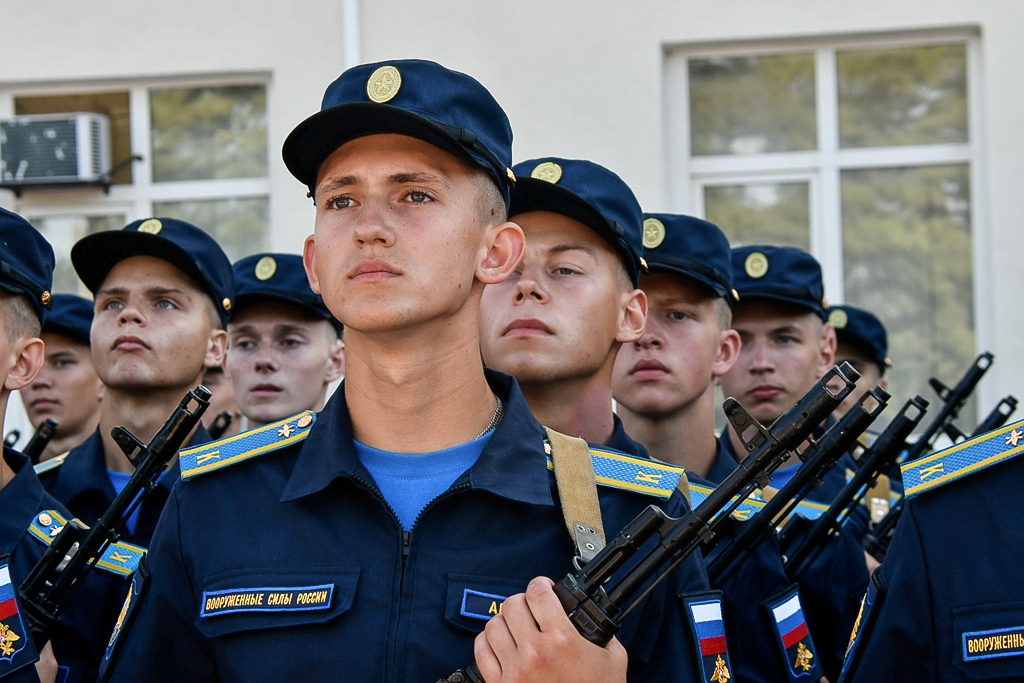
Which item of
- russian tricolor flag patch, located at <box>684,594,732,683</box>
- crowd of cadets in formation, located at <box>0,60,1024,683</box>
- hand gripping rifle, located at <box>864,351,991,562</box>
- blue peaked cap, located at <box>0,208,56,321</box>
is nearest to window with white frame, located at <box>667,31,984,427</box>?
hand gripping rifle, located at <box>864,351,991,562</box>

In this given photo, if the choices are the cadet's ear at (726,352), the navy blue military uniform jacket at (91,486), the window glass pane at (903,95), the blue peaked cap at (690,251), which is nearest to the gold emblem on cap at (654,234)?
the blue peaked cap at (690,251)

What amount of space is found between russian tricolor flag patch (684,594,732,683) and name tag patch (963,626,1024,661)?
18.9 inches

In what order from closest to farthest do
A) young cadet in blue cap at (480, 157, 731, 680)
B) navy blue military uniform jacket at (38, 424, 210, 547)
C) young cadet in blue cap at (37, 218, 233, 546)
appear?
1. young cadet in blue cap at (480, 157, 731, 680)
2. navy blue military uniform jacket at (38, 424, 210, 547)
3. young cadet in blue cap at (37, 218, 233, 546)

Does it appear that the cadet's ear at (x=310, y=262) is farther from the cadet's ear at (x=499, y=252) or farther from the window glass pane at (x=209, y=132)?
the window glass pane at (x=209, y=132)

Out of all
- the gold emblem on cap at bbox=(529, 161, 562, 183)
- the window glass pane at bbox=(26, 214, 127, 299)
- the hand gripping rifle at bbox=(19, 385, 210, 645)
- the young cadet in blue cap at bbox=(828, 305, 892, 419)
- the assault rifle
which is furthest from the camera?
the window glass pane at bbox=(26, 214, 127, 299)

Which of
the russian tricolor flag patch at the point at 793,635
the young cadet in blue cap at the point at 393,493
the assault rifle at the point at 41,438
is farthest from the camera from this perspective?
the assault rifle at the point at 41,438

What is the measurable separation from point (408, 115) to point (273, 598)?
97 cm

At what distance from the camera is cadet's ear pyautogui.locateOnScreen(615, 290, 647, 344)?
4.09 meters

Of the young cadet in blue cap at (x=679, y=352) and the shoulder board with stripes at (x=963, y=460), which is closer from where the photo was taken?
the shoulder board with stripes at (x=963, y=460)

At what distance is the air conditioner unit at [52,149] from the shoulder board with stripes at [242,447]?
216 inches

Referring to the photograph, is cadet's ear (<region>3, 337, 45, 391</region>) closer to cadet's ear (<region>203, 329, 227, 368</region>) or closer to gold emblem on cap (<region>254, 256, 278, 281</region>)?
cadet's ear (<region>203, 329, 227, 368</region>)

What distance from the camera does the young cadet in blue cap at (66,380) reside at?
6.05 metres

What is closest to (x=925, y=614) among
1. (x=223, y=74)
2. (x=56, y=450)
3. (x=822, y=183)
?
(x=56, y=450)

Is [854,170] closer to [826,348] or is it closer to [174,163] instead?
[826,348]
